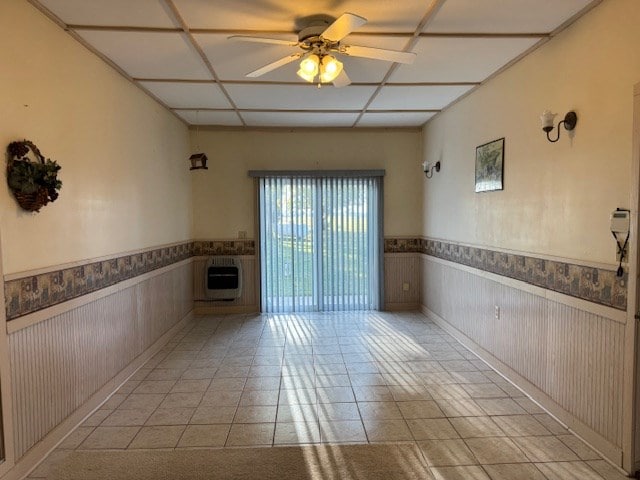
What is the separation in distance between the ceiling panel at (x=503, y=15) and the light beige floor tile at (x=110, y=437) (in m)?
3.45

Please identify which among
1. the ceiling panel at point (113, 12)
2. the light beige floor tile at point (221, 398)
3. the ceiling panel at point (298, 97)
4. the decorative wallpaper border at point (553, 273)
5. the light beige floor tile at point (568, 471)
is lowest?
the light beige floor tile at point (568, 471)

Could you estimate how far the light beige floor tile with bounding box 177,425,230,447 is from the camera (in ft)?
8.38

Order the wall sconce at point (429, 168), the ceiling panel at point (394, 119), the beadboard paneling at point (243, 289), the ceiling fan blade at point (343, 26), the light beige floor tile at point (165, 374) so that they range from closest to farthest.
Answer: the ceiling fan blade at point (343, 26) → the light beige floor tile at point (165, 374) → the ceiling panel at point (394, 119) → the wall sconce at point (429, 168) → the beadboard paneling at point (243, 289)

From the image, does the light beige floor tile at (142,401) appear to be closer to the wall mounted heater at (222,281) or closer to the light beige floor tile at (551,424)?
the wall mounted heater at (222,281)

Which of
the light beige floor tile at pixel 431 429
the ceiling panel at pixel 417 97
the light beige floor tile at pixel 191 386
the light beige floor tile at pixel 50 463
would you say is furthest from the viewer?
the ceiling panel at pixel 417 97

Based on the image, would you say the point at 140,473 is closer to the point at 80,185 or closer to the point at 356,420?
the point at 356,420

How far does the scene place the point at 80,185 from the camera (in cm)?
288

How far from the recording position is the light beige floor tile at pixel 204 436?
2.55 m

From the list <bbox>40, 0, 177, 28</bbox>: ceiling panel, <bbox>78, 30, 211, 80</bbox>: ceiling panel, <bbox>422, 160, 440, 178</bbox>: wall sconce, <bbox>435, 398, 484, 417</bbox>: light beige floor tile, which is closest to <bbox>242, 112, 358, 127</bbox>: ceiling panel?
<bbox>422, 160, 440, 178</bbox>: wall sconce

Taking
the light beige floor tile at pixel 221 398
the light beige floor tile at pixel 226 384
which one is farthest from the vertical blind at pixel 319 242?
the light beige floor tile at pixel 221 398

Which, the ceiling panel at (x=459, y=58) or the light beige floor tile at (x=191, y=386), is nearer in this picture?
the ceiling panel at (x=459, y=58)

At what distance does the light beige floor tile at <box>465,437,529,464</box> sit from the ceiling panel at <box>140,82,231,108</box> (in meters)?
3.71

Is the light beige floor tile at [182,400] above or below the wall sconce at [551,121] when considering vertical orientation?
below

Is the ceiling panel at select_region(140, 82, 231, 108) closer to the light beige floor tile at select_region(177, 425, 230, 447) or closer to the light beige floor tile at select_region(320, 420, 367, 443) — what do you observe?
the light beige floor tile at select_region(177, 425, 230, 447)
